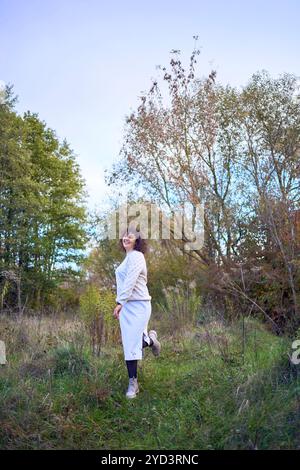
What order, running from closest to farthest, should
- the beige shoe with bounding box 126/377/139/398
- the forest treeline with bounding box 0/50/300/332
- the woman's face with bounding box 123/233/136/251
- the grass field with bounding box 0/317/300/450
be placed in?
the grass field with bounding box 0/317/300/450 → the beige shoe with bounding box 126/377/139/398 → the woman's face with bounding box 123/233/136/251 → the forest treeline with bounding box 0/50/300/332

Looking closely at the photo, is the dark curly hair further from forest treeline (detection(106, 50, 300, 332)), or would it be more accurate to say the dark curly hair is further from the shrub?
forest treeline (detection(106, 50, 300, 332))

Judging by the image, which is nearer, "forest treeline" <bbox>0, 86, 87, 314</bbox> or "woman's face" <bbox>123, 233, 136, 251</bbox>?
"woman's face" <bbox>123, 233, 136, 251</bbox>

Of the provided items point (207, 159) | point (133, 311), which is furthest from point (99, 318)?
point (207, 159)

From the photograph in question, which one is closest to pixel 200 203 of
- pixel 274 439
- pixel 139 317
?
pixel 139 317

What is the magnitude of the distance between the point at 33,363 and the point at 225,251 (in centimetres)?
810

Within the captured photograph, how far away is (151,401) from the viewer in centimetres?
450

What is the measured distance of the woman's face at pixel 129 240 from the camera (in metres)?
4.87

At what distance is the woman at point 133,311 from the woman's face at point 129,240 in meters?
0.08

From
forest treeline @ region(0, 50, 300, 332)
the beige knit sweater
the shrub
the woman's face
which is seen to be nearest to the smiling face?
the woman's face

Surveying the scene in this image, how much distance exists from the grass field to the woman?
36 centimetres

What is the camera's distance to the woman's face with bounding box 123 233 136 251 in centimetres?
487

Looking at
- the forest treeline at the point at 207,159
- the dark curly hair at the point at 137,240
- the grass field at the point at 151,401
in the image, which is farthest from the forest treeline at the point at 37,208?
the dark curly hair at the point at 137,240

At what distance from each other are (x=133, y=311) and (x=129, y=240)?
79 centimetres

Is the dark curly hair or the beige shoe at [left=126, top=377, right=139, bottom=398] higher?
the dark curly hair
